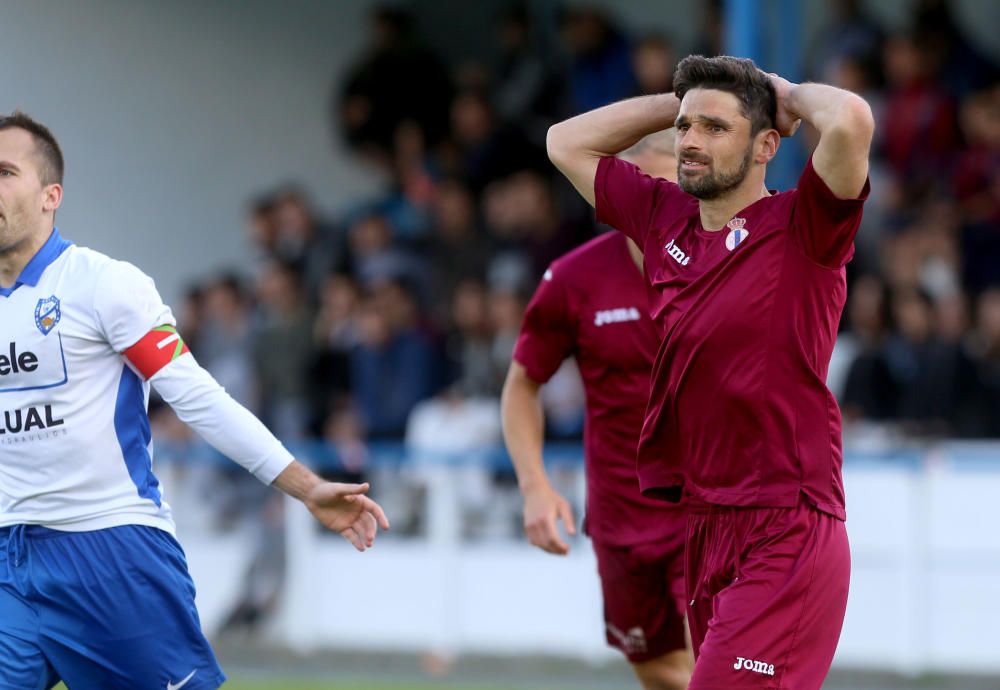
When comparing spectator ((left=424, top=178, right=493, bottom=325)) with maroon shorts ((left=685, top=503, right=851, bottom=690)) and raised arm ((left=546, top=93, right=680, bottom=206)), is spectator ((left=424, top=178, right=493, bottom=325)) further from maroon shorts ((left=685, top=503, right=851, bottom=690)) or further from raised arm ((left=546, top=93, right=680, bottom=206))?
maroon shorts ((left=685, top=503, right=851, bottom=690))

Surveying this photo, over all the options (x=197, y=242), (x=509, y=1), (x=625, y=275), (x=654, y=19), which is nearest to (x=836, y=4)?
(x=654, y=19)

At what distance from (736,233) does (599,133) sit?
68 centimetres

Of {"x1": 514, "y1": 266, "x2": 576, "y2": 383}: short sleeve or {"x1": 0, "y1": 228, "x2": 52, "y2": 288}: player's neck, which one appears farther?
{"x1": 514, "y1": 266, "x2": 576, "y2": 383}: short sleeve

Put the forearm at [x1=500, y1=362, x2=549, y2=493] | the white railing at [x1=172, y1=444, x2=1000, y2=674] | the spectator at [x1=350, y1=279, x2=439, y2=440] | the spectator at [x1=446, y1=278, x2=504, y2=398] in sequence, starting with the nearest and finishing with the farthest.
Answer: the forearm at [x1=500, y1=362, x2=549, y2=493] < the white railing at [x1=172, y1=444, x2=1000, y2=674] < the spectator at [x1=446, y1=278, x2=504, y2=398] < the spectator at [x1=350, y1=279, x2=439, y2=440]

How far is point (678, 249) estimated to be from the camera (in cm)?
502

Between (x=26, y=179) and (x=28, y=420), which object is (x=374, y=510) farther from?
(x=26, y=179)

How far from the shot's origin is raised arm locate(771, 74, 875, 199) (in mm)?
4469

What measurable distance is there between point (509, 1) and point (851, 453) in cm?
701

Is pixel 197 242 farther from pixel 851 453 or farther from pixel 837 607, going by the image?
pixel 837 607

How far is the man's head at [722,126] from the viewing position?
4781 millimetres

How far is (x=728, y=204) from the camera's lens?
16.0 feet

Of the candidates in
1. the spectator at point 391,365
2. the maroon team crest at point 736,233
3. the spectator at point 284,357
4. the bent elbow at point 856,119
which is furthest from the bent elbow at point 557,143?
the spectator at point 284,357

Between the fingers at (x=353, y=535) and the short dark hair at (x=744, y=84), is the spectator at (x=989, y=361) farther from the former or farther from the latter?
the fingers at (x=353, y=535)

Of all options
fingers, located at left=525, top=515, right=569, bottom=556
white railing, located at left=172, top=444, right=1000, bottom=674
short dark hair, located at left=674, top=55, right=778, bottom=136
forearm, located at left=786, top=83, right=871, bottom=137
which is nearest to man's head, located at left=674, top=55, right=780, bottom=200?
short dark hair, located at left=674, top=55, right=778, bottom=136
